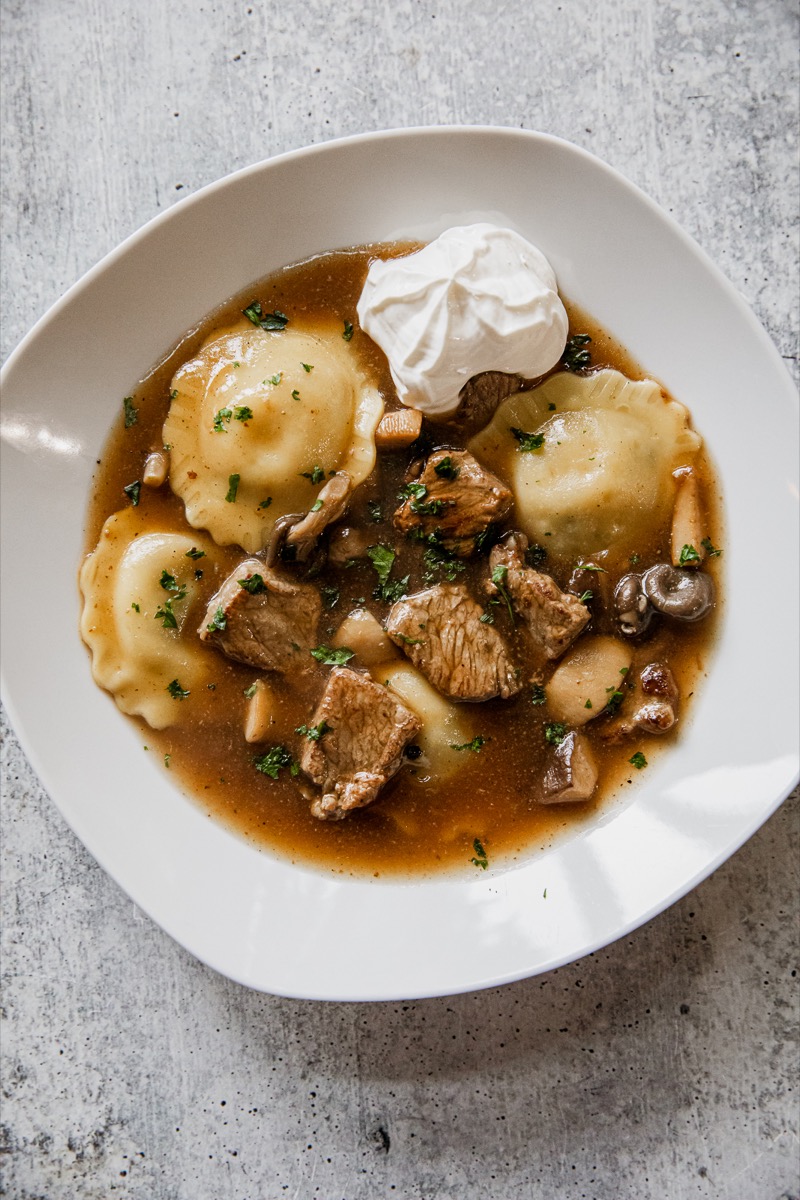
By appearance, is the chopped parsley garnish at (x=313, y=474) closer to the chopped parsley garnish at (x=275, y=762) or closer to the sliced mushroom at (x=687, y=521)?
the chopped parsley garnish at (x=275, y=762)

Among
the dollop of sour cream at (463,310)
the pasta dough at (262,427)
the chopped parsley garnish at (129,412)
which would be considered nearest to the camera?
the dollop of sour cream at (463,310)

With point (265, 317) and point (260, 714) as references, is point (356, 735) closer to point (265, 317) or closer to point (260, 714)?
point (260, 714)

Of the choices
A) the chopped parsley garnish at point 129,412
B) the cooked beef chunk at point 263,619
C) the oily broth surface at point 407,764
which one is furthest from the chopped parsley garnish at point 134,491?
the cooked beef chunk at point 263,619

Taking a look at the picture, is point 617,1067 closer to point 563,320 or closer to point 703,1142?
point 703,1142

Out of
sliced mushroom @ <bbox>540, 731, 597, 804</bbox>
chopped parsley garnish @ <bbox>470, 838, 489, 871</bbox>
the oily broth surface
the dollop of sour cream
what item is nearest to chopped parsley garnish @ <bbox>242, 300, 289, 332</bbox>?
the oily broth surface

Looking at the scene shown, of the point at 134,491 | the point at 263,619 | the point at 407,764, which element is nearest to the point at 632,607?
the point at 407,764

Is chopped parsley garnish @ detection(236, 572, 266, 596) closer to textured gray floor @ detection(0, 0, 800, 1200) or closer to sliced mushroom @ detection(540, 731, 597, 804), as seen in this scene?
textured gray floor @ detection(0, 0, 800, 1200)
